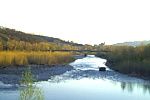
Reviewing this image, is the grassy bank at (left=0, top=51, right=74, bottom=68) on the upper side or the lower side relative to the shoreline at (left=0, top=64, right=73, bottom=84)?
upper

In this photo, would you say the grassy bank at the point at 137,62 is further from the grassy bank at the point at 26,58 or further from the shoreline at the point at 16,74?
the grassy bank at the point at 26,58

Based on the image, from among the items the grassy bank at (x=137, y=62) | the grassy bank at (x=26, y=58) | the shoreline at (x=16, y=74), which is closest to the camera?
the shoreline at (x=16, y=74)

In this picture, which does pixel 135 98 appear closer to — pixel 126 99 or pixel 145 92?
pixel 126 99

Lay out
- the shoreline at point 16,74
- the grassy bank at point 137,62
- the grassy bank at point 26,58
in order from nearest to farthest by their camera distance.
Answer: the shoreline at point 16,74
the grassy bank at point 137,62
the grassy bank at point 26,58

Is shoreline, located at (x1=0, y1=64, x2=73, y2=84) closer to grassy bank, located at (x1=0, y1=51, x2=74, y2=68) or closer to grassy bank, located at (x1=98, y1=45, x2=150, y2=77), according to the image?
grassy bank, located at (x1=0, y1=51, x2=74, y2=68)

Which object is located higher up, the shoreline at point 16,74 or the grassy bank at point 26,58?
the grassy bank at point 26,58

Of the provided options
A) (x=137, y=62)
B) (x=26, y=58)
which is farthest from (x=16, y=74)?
(x=137, y=62)

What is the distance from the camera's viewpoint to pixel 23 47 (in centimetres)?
7431

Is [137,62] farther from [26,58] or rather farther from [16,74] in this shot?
[26,58]

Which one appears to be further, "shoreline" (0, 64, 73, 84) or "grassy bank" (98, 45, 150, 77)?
"grassy bank" (98, 45, 150, 77)

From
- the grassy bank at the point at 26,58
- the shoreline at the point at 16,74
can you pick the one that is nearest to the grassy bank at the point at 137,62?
the shoreline at the point at 16,74

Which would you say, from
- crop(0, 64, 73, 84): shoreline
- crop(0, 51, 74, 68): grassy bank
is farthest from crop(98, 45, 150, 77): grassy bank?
crop(0, 51, 74, 68): grassy bank

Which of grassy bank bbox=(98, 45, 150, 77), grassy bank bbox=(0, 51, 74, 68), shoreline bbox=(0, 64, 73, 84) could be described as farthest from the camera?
grassy bank bbox=(0, 51, 74, 68)

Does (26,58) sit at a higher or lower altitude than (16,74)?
higher
